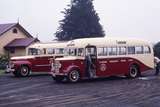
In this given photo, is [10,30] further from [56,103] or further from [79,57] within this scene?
[56,103]

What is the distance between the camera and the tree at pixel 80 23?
62219mm

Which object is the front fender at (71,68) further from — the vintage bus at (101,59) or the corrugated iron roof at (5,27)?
the corrugated iron roof at (5,27)

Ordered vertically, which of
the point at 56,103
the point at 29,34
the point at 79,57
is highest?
the point at 29,34

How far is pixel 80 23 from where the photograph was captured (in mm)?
62656

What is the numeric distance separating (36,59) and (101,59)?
6.83 metres

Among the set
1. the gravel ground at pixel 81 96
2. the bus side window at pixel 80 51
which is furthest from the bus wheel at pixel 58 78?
the gravel ground at pixel 81 96

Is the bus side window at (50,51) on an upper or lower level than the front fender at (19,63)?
upper

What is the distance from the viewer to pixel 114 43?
2539 centimetres

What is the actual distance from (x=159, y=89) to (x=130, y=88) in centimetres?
144

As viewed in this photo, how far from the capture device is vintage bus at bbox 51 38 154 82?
2356 centimetres

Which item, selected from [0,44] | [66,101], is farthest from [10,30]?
[66,101]

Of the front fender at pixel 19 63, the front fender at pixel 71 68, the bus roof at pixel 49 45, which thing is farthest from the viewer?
the bus roof at pixel 49 45

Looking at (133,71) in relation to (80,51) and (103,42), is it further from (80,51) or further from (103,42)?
(80,51)

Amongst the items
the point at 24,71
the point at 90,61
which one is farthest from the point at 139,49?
the point at 24,71
